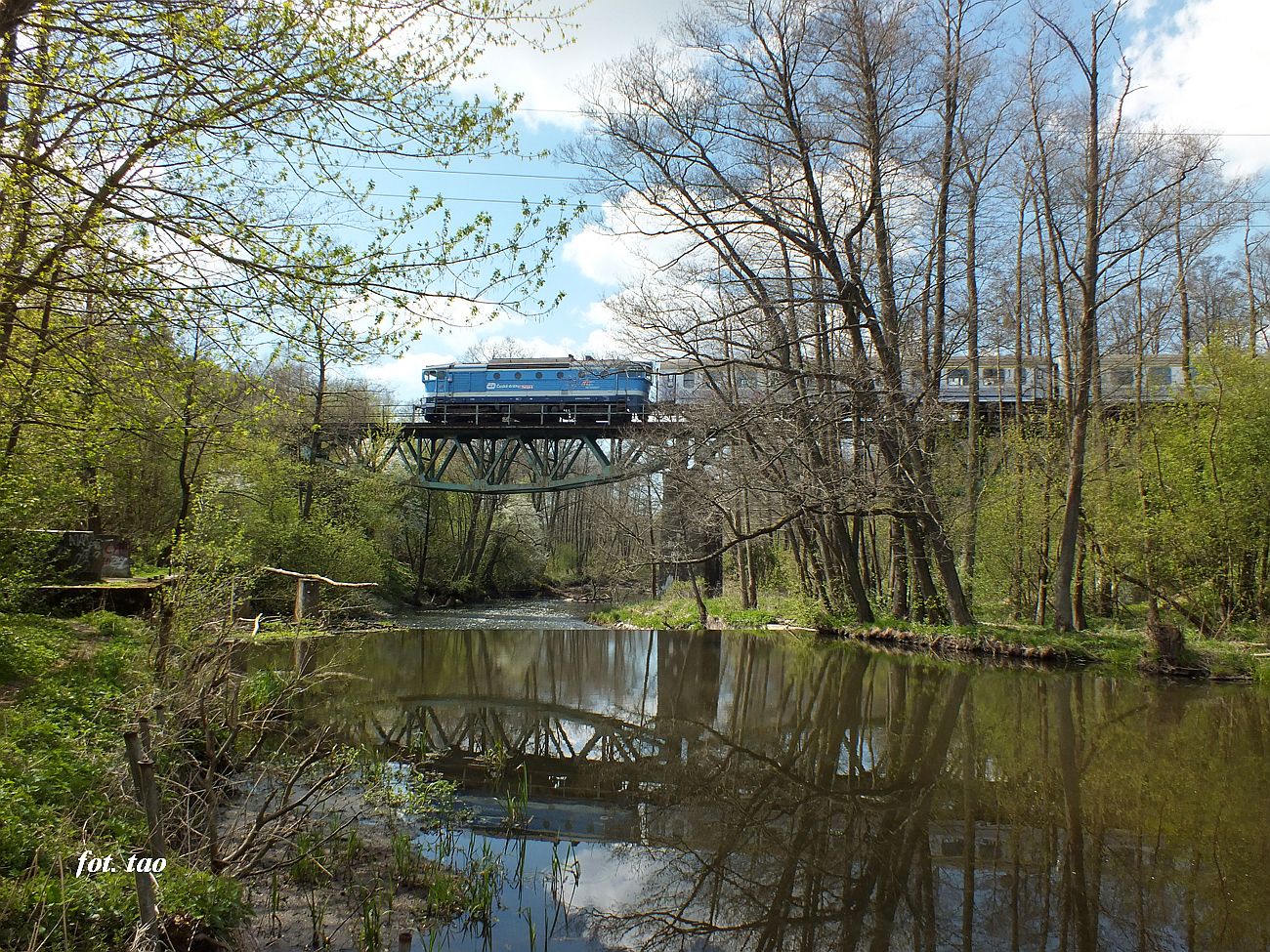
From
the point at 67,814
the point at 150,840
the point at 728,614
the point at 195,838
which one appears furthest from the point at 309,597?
the point at 150,840

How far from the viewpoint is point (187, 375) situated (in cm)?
581

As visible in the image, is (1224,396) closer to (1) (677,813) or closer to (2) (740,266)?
(2) (740,266)

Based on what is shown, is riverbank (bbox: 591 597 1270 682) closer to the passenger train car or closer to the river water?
the river water

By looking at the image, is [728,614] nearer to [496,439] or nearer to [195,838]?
[496,439]

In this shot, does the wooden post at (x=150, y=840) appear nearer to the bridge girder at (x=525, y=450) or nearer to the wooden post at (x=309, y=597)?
the wooden post at (x=309, y=597)

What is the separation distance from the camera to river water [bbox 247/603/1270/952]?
4.41 m

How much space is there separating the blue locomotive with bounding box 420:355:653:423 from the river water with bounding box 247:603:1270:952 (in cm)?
1378

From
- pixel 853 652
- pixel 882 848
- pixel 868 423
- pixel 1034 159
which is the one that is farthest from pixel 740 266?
pixel 882 848

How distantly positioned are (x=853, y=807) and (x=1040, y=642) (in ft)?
30.2

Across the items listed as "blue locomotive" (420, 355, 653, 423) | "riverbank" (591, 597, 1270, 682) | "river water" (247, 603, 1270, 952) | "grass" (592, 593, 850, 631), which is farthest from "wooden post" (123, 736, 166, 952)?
"blue locomotive" (420, 355, 653, 423)

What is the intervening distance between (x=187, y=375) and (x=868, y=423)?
10.9 meters

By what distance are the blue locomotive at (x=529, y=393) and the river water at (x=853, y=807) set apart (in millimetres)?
13781

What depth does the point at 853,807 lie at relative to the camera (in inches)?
247

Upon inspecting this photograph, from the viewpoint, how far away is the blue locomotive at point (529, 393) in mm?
24953
